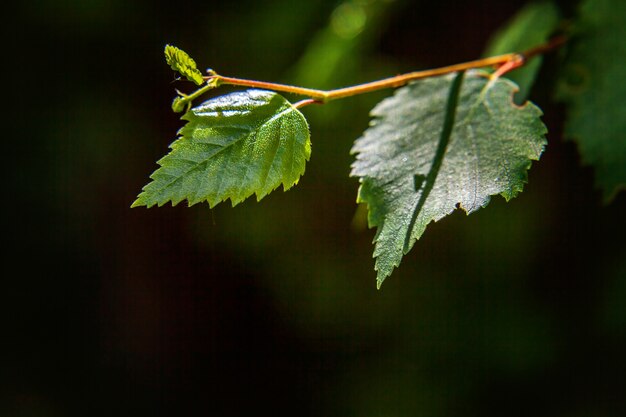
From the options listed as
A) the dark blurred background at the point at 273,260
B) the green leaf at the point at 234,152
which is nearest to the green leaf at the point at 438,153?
the green leaf at the point at 234,152

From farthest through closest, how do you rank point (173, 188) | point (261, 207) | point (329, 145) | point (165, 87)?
point (165, 87) → point (261, 207) → point (329, 145) → point (173, 188)

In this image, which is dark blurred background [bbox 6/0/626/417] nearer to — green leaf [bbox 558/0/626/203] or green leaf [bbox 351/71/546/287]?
green leaf [bbox 558/0/626/203]

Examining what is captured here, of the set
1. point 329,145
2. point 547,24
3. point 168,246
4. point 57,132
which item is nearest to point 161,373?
point 168,246

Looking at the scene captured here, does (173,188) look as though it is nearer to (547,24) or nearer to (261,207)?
(547,24)

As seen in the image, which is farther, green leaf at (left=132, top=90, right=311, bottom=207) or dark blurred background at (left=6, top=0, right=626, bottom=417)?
dark blurred background at (left=6, top=0, right=626, bottom=417)

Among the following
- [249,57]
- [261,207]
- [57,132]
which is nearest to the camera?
[249,57]

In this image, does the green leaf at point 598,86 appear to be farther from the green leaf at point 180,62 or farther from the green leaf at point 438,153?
the green leaf at point 180,62

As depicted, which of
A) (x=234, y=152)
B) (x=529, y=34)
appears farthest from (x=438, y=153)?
(x=529, y=34)

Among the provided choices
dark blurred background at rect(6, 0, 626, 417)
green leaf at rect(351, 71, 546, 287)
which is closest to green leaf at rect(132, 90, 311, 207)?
green leaf at rect(351, 71, 546, 287)
